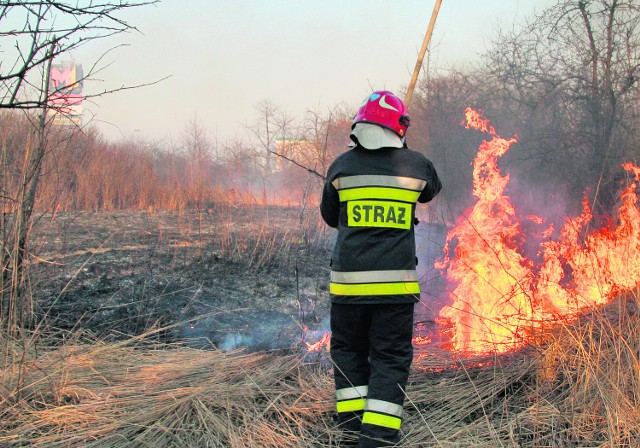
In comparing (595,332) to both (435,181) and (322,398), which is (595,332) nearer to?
(435,181)

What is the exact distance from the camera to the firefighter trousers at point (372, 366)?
9.27 ft

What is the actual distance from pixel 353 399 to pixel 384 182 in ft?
3.87

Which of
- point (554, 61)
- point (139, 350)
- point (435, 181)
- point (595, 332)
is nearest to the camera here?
point (435, 181)

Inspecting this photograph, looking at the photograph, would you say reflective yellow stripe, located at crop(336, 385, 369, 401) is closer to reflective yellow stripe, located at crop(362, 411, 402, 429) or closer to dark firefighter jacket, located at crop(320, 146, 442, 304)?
reflective yellow stripe, located at crop(362, 411, 402, 429)

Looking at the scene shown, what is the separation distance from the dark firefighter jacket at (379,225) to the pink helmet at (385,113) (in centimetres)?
13

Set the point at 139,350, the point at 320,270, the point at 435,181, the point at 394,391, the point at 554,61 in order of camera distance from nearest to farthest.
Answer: the point at 394,391
the point at 435,181
the point at 139,350
the point at 320,270
the point at 554,61

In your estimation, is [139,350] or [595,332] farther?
[139,350]

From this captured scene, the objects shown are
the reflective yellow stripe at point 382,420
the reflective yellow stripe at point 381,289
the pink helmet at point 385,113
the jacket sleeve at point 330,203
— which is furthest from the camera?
the jacket sleeve at point 330,203

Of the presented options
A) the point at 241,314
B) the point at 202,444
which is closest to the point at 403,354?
the point at 202,444

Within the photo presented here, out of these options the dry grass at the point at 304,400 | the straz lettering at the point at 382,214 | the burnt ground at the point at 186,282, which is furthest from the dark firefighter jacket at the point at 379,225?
the burnt ground at the point at 186,282

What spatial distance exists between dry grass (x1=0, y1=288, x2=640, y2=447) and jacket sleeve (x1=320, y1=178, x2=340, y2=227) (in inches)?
43.1

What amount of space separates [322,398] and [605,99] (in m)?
7.06

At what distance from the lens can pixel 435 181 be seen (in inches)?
123

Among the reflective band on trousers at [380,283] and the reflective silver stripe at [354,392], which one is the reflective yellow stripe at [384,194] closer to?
the reflective band on trousers at [380,283]
